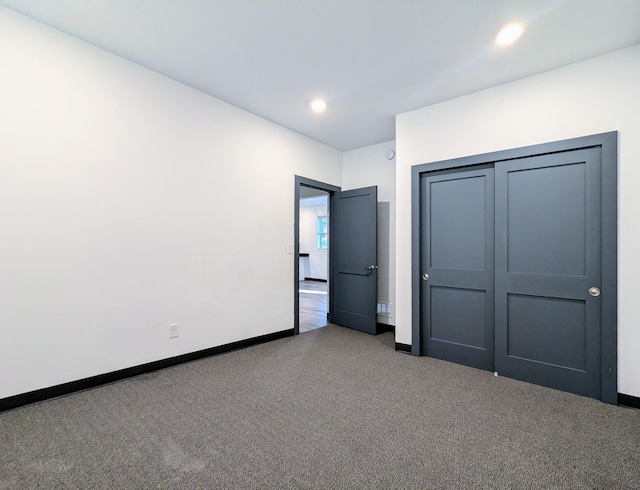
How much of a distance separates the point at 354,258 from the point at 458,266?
167cm

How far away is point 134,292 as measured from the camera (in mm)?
2771

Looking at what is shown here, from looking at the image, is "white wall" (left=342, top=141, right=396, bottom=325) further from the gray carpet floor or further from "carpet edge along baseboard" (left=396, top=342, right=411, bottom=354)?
the gray carpet floor

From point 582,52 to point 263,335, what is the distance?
4.15 meters

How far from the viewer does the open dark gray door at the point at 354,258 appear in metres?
4.42

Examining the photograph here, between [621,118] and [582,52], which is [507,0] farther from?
[621,118]

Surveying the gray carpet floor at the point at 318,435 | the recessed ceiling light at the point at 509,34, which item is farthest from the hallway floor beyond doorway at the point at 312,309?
the recessed ceiling light at the point at 509,34

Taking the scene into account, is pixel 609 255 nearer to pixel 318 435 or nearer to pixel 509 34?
pixel 509 34

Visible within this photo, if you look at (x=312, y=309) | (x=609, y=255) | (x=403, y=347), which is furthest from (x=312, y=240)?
(x=609, y=255)

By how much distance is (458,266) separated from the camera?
329 centimetres

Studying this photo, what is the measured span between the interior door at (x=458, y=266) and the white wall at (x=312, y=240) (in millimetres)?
7104

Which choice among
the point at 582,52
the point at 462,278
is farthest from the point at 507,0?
the point at 462,278

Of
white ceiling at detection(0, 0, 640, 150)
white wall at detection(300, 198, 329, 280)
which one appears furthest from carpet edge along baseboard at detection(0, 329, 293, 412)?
white wall at detection(300, 198, 329, 280)

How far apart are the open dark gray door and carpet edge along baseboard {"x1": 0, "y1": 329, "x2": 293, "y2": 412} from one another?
5.11 feet

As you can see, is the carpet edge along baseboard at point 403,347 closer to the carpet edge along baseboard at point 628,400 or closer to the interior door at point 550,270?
the interior door at point 550,270
